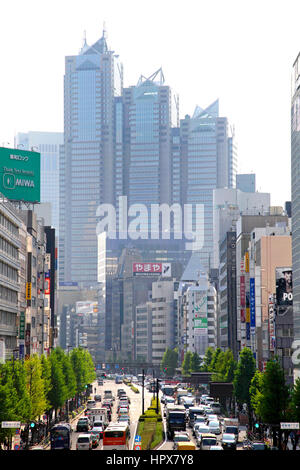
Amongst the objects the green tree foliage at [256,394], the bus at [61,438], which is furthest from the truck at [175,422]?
the bus at [61,438]

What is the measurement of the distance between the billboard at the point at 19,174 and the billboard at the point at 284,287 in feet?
132

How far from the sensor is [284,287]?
447ft

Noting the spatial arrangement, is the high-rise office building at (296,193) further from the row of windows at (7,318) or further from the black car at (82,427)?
the row of windows at (7,318)

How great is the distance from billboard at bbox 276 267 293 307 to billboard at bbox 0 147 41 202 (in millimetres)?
40106

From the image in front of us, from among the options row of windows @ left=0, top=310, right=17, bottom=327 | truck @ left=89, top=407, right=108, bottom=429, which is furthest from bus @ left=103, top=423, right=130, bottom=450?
row of windows @ left=0, top=310, right=17, bottom=327

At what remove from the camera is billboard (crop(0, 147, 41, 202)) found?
145625 mm

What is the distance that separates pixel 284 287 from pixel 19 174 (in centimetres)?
4381

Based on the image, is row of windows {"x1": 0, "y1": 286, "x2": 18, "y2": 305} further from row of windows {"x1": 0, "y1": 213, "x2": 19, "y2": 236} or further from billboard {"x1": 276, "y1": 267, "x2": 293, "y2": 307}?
billboard {"x1": 276, "y1": 267, "x2": 293, "y2": 307}

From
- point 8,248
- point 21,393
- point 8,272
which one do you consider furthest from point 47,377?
point 21,393

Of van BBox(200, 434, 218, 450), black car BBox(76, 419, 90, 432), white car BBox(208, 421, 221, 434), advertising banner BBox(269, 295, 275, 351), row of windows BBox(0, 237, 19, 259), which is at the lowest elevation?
black car BBox(76, 419, 90, 432)

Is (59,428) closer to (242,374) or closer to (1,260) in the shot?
(1,260)

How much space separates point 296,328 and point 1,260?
126 feet

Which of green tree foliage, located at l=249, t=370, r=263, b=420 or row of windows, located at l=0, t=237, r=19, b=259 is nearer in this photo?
green tree foliage, located at l=249, t=370, r=263, b=420

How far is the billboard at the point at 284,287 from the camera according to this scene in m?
135
